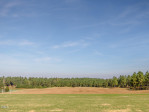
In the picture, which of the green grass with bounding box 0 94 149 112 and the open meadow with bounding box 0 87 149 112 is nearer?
the green grass with bounding box 0 94 149 112

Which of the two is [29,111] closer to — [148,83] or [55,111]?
[55,111]

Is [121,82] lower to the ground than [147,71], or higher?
lower

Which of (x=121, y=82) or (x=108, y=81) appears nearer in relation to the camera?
(x=121, y=82)

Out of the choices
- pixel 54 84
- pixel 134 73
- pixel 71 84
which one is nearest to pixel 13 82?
pixel 54 84

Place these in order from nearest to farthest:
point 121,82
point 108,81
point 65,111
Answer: point 65,111
point 121,82
point 108,81

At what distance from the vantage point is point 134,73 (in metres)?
91.1

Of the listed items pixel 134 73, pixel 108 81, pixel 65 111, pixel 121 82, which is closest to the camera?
pixel 65 111

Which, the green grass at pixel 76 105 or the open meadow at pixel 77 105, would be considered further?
the open meadow at pixel 77 105

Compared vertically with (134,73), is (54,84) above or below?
A: below

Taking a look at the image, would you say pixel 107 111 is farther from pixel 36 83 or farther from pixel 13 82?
pixel 13 82

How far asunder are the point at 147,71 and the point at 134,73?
8.89 m

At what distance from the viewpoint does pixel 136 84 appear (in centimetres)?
9156

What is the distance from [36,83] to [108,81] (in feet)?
258

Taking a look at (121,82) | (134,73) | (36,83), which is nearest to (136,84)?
(134,73)
